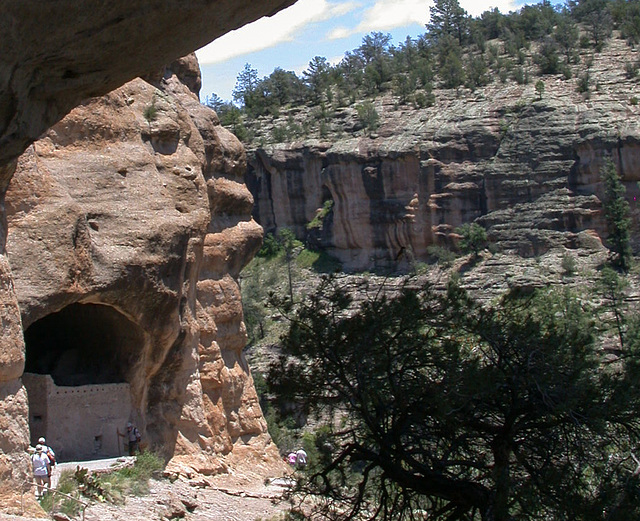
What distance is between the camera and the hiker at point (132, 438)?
19344mm

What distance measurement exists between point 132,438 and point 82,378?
1.79 meters

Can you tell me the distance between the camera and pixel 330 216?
65375 mm

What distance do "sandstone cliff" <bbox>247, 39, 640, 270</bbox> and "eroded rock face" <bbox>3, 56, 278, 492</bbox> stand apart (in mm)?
36161

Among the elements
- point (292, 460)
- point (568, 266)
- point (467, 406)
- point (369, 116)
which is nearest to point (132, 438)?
point (292, 460)

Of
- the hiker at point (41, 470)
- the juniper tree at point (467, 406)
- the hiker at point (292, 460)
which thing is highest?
the juniper tree at point (467, 406)

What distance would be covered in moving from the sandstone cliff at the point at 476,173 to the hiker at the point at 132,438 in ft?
134

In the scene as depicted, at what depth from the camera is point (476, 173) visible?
62656 millimetres

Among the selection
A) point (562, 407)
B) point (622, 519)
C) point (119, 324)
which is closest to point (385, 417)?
point (562, 407)

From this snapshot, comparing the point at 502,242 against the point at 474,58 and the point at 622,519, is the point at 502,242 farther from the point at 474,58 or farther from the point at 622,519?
the point at 622,519

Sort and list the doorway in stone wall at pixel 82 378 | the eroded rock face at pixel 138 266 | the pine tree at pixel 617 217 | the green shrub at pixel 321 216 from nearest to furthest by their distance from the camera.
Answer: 1. the eroded rock face at pixel 138 266
2. the doorway in stone wall at pixel 82 378
3. the pine tree at pixel 617 217
4. the green shrub at pixel 321 216

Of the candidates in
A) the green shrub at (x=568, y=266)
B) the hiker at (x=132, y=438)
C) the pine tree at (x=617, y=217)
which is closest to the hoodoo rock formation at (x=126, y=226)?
the hiker at (x=132, y=438)

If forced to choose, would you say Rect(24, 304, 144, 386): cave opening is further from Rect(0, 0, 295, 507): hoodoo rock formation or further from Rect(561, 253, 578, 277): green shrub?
Rect(561, 253, 578, 277): green shrub

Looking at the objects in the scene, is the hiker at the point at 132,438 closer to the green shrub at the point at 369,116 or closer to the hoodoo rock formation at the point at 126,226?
the hoodoo rock formation at the point at 126,226

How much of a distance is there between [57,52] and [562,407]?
5.91 meters
